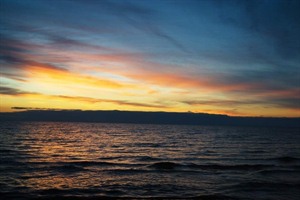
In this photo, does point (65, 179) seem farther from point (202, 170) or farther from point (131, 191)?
point (202, 170)

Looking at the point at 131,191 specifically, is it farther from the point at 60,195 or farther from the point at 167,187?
the point at 60,195

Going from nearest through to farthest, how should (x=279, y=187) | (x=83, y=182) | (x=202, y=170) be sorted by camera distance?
(x=279, y=187)
(x=83, y=182)
(x=202, y=170)

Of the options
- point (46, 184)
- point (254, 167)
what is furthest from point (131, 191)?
point (254, 167)

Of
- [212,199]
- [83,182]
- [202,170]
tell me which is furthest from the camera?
[202,170]

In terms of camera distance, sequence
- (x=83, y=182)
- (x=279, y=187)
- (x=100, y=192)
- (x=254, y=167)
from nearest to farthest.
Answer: (x=100, y=192), (x=279, y=187), (x=83, y=182), (x=254, y=167)

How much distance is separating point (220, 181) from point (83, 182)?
11921 millimetres

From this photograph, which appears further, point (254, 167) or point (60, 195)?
point (254, 167)

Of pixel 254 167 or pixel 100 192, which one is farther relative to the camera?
pixel 254 167

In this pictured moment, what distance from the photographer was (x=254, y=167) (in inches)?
1330

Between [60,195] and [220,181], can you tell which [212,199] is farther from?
[60,195]

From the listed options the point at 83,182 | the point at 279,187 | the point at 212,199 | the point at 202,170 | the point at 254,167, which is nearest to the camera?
the point at 212,199

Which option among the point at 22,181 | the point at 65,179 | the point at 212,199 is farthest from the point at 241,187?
the point at 22,181

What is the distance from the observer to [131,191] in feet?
71.8

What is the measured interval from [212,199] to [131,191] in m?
6.02
